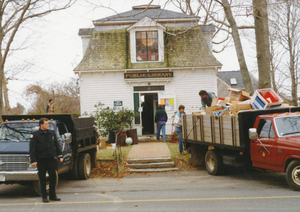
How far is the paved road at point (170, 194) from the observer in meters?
7.45

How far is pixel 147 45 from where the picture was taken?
20.2m

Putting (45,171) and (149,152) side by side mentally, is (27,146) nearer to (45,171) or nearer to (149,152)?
(45,171)

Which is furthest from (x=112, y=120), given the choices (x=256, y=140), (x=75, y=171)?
(x=256, y=140)

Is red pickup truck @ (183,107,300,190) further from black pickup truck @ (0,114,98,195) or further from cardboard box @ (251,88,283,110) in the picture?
black pickup truck @ (0,114,98,195)

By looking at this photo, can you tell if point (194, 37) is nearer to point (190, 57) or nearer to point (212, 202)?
point (190, 57)

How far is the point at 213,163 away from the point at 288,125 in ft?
10.0

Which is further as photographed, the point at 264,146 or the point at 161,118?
the point at 161,118

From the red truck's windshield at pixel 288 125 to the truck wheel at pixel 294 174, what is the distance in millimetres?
927

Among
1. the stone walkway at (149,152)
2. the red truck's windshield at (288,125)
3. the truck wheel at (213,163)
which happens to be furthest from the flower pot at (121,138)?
the red truck's windshield at (288,125)

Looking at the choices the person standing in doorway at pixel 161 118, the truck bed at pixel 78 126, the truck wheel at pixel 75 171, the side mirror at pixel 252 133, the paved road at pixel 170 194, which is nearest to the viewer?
the paved road at pixel 170 194

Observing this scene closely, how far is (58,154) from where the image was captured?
8461 mm

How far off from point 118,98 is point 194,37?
219 inches

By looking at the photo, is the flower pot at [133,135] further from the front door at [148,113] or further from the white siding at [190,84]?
the white siding at [190,84]

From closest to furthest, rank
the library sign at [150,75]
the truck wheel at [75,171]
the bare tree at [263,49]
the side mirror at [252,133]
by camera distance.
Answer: the side mirror at [252,133]
the truck wheel at [75,171]
the bare tree at [263,49]
the library sign at [150,75]
